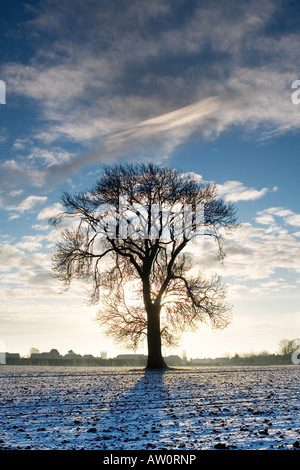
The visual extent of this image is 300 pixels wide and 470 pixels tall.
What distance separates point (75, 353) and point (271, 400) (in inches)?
5381

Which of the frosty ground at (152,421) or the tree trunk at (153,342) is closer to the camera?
the frosty ground at (152,421)

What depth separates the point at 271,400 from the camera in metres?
10.4

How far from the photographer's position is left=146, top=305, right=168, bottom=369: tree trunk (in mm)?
28719

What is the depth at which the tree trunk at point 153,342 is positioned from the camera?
2872 cm

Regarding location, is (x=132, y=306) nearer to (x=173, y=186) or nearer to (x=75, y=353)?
(x=173, y=186)

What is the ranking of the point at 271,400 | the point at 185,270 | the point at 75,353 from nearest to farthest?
the point at 271,400, the point at 185,270, the point at 75,353

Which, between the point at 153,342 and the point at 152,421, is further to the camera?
→ the point at 153,342

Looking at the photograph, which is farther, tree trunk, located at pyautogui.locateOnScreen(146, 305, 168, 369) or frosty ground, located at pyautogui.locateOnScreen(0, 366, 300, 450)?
tree trunk, located at pyautogui.locateOnScreen(146, 305, 168, 369)

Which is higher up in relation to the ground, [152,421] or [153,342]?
[153,342]

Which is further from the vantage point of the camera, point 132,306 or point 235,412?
point 132,306

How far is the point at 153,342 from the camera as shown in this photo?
28828 mm

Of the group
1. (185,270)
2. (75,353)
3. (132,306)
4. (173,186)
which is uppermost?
(173,186)
